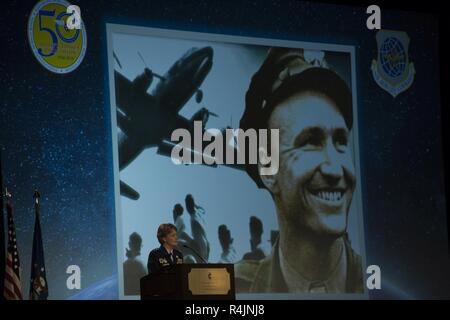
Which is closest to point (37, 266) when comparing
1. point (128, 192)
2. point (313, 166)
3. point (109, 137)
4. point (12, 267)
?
point (12, 267)

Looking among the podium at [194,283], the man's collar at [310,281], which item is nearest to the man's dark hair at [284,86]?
the man's collar at [310,281]

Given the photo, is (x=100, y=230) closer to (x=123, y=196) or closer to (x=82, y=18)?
(x=123, y=196)

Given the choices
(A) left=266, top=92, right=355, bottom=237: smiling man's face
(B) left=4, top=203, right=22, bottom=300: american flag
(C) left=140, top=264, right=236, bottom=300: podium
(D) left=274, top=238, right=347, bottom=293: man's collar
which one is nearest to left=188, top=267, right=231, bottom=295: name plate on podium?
(C) left=140, top=264, right=236, bottom=300: podium

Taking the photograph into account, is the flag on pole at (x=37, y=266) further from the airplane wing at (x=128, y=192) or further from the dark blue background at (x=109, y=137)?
the airplane wing at (x=128, y=192)

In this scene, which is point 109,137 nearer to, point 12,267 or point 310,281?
point 12,267

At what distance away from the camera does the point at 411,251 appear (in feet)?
24.9

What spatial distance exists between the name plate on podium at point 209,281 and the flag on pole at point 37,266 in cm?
180

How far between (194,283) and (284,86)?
285 cm

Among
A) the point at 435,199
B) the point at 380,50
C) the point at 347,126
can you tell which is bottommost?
the point at 435,199

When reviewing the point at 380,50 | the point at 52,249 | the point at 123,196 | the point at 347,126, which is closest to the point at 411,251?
the point at 347,126

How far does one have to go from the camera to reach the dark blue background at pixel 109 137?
6.55 metres

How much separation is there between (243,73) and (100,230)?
164cm

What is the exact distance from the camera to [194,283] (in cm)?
498

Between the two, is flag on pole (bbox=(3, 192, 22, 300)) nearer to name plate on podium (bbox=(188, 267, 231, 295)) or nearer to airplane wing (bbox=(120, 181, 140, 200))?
airplane wing (bbox=(120, 181, 140, 200))
